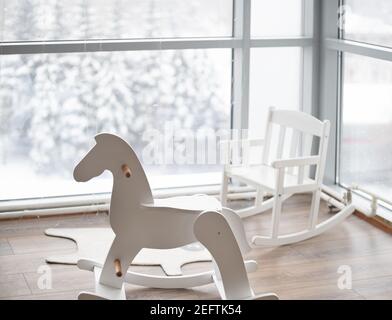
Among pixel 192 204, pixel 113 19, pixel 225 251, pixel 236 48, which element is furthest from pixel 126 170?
pixel 236 48

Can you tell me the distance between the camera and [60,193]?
4426mm

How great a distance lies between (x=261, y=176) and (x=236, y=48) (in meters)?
0.88

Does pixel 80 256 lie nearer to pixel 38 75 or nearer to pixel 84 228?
pixel 84 228

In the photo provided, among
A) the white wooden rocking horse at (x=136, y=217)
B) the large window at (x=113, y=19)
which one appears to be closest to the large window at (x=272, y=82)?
the large window at (x=113, y=19)

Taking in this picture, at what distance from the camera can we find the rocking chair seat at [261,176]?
12.8ft

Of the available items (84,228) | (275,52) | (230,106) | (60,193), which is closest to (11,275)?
(84,228)

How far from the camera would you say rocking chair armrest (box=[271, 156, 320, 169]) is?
3.77 meters

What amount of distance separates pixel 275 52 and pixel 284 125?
67 cm

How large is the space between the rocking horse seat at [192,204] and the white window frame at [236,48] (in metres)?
1.24

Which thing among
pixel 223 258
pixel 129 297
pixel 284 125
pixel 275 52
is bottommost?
pixel 129 297

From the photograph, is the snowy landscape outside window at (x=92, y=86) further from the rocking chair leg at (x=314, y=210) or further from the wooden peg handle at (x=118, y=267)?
the wooden peg handle at (x=118, y=267)

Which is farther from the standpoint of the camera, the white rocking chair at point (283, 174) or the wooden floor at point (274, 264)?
the white rocking chair at point (283, 174)

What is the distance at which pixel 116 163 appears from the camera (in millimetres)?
3068

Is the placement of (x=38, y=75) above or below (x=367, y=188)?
above
